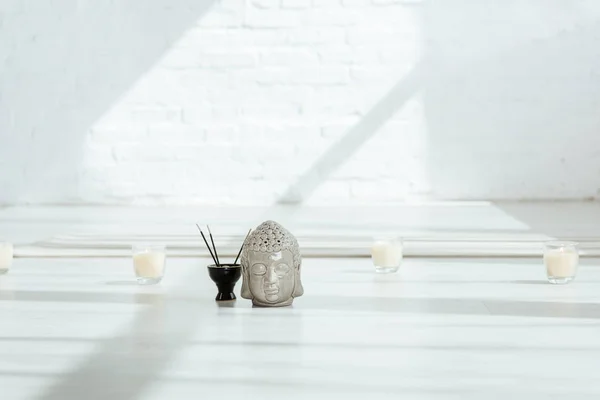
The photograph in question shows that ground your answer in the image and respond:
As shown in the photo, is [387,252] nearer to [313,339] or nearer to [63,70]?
[313,339]

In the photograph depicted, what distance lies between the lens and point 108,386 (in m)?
1.45

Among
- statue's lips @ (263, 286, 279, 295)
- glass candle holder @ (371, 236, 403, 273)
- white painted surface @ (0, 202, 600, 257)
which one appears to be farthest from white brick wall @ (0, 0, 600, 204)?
statue's lips @ (263, 286, 279, 295)

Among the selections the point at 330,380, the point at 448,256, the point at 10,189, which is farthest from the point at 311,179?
the point at 330,380

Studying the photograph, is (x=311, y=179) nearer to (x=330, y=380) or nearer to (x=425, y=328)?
(x=425, y=328)

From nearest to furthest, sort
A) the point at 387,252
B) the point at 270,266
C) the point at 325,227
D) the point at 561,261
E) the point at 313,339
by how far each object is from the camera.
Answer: the point at 313,339
the point at 270,266
the point at 561,261
the point at 387,252
the point at 325,227

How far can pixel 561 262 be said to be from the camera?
230 centimetres

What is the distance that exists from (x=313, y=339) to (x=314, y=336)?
0.08 ft

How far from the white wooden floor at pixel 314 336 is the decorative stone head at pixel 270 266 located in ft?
0.11

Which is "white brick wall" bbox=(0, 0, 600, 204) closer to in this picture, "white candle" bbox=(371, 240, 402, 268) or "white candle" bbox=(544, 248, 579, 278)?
"white candle" bbox=(371, 240, 402, 268)

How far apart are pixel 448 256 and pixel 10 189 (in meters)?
3.22

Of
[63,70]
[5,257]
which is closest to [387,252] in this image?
[5,257]

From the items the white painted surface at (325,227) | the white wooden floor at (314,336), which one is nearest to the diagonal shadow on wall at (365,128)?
the white painted surface at (325,227)

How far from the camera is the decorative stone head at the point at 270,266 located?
1.97 meters

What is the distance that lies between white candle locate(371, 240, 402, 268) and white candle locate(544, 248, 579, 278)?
1.29 ft
